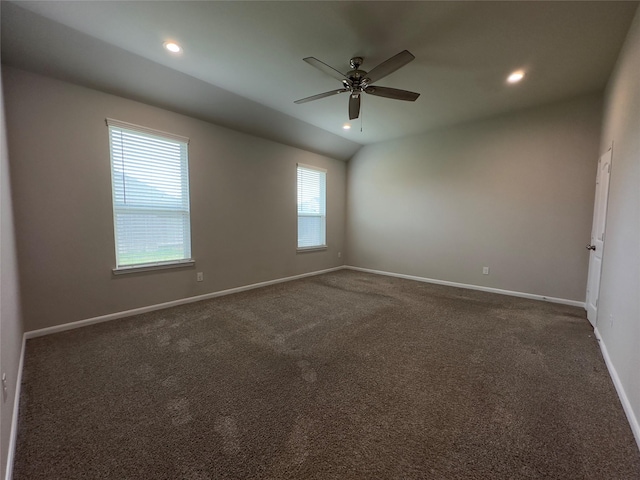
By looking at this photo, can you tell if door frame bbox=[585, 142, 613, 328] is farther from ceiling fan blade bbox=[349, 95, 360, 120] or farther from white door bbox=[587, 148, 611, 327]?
ceiling fan blade bbox=[349, 95, 360, 120]

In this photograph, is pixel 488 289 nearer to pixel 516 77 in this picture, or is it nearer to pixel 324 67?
pixel 516 77

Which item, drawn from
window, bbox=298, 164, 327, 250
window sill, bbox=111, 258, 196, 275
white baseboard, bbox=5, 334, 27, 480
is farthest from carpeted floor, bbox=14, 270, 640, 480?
window, bbox=298, 164, 327, 250

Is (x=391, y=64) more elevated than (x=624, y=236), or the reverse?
(x=391, y=64)

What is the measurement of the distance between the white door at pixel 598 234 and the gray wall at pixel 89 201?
4575 millimetres

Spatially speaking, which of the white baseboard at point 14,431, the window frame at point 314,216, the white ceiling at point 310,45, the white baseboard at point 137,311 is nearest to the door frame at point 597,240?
the white ceiling at point 310,45

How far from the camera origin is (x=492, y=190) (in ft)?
13.9

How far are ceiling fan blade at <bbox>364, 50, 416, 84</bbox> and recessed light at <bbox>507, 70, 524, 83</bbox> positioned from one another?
1.66 meters

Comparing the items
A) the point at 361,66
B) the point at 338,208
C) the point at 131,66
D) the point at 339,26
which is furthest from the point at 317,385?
the point at 338,208

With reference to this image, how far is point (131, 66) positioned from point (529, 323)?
5.23 meters

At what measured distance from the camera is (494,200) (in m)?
4.24

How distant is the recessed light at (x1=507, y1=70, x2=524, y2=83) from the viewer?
2906mm

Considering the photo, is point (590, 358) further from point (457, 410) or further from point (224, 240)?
point (224, 240)

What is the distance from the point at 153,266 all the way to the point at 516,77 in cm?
495

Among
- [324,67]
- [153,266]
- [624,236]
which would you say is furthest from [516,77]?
[153,266]
